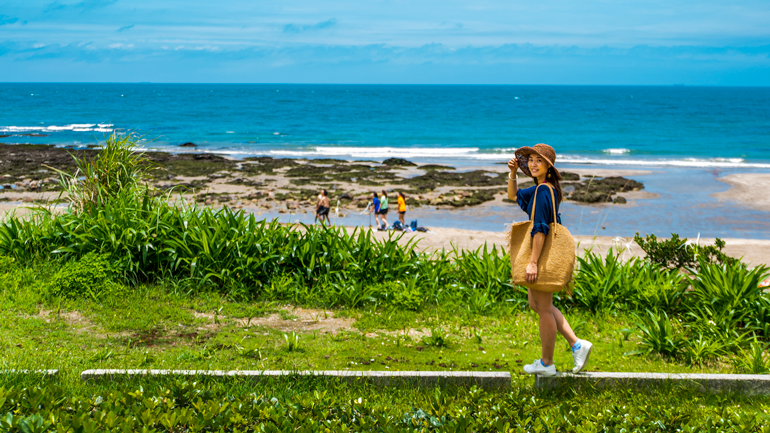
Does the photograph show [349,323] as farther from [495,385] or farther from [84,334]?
[84,334]

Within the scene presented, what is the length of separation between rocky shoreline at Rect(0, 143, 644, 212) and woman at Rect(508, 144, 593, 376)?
14.6 meters

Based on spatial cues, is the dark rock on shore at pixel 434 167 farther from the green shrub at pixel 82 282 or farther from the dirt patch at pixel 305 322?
the green shrub at pixel 82 282

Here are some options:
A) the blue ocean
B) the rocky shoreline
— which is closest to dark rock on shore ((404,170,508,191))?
the rocky shoreline

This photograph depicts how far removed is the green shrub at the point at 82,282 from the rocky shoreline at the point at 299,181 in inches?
448

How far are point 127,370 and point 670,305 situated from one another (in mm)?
5200

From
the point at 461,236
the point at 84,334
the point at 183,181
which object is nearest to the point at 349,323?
the point at 84,334

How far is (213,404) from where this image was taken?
362cm

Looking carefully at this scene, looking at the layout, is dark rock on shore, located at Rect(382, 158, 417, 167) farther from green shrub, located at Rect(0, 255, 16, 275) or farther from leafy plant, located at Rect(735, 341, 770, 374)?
leafy plant, located at Rect(735, 341, 770, 374)

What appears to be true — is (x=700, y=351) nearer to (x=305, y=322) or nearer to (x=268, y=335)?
(x=305, y=322)

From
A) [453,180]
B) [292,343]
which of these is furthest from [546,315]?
[453,180]

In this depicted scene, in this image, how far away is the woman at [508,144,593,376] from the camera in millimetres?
4117

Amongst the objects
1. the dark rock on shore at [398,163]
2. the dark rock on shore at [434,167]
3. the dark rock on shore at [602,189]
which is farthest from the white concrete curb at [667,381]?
the dark rock on shore at [398,163]

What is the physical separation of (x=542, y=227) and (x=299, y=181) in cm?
2091

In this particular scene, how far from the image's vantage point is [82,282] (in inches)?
247
